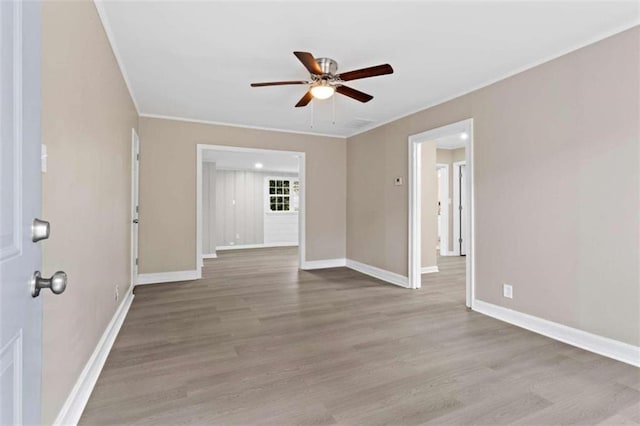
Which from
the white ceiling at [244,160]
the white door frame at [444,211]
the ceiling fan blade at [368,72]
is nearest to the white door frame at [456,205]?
the white door frame at [444,211]

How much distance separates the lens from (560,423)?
1695 mm

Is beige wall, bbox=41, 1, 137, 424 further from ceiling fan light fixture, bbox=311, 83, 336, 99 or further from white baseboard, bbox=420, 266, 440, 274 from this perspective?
white baseboard, bbox=420, 266, 440, 274

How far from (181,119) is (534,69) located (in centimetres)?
451

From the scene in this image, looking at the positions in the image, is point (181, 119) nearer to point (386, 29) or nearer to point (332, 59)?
point (332, 59)

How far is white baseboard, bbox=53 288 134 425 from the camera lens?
1585 millimetres

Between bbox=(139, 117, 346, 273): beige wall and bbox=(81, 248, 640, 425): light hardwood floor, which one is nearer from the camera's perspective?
bbox=(81, 248, 640, 425): light hardwood floor

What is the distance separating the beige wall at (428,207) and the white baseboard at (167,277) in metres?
3.75

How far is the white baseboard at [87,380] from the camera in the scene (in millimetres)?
1585

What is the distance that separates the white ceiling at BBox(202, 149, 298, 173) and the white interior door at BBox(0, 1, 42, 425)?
4.71 metres

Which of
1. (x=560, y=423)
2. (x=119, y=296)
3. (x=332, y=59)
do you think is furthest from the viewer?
(x=119, y=296)

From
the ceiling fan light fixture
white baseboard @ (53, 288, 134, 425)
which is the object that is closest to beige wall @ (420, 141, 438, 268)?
the ceiling fan light fixture

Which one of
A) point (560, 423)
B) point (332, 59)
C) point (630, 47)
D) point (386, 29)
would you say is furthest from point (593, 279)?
point (332, 59)

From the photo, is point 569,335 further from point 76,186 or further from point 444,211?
point 444,211

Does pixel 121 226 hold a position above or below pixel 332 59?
below
